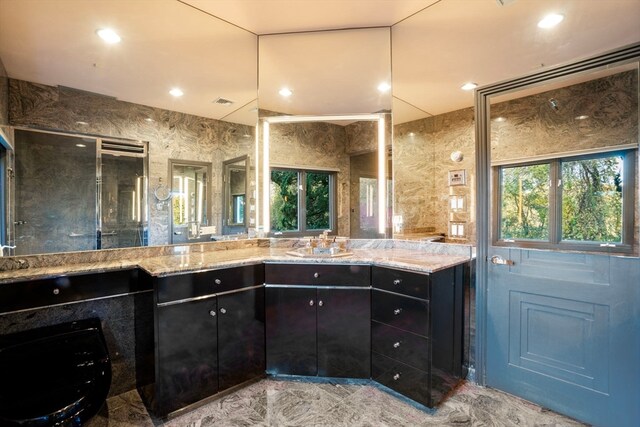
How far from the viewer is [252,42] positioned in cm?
254

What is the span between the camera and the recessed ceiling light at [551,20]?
5.98ft

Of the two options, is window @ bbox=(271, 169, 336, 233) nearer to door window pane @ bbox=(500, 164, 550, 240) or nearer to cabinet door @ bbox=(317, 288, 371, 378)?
cabinet door @ bbox=(317, 288, 371, 378)

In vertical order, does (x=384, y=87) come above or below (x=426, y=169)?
above

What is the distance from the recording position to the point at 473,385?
2129 millimetres

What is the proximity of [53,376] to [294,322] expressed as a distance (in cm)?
130

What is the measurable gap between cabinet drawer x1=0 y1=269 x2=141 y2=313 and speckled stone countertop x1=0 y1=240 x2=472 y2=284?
0.04m

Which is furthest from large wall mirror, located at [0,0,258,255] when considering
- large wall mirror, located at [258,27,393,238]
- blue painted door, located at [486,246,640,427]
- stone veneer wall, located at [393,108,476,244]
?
blue painted door, located at [486,246,640,427]

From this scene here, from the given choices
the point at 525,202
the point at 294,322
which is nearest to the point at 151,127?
the point at 294,322

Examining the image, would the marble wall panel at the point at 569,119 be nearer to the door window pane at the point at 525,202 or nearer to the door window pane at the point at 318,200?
the door window pane at the point at 525,202

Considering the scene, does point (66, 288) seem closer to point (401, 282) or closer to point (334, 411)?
point (334, 411)

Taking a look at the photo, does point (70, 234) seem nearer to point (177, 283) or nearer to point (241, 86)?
point (177, 283)

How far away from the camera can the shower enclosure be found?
1.87 metres

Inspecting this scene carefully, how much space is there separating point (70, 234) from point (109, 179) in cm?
44

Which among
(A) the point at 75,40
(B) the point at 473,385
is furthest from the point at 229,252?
(B) the point at 473,385
